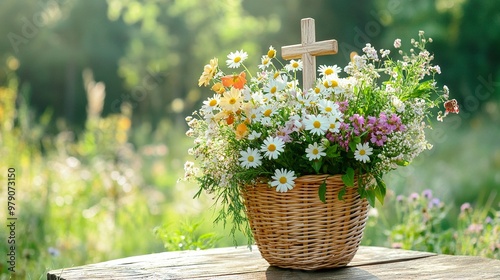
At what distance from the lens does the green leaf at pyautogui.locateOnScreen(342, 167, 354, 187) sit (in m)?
1.87

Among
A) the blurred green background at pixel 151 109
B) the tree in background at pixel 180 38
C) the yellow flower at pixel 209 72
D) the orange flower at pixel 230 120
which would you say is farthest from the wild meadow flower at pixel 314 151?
the tree in background at pixel 180 38

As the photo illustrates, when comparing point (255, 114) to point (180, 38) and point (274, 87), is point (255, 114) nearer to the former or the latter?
point (274, 87)

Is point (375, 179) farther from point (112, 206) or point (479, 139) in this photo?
point (479, 139)

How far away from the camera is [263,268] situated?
85.9 inches

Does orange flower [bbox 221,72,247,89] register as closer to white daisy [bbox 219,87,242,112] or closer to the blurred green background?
white daisy [bbox 219,87,242,112]

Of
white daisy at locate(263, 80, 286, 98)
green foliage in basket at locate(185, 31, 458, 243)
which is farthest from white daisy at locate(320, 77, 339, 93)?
white daisy at locate(263, 80, 286, 98)

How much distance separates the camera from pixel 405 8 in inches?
312

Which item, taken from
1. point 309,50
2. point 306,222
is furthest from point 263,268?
point 309,50

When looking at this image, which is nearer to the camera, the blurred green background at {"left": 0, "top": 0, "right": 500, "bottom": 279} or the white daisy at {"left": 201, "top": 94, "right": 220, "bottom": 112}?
the white daisy at {"left": 201, "top": 94, "right": 220, "bottom": 112}

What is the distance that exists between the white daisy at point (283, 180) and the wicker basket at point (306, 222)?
0.05m

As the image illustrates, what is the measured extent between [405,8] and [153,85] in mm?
7074

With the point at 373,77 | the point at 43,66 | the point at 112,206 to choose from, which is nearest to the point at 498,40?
the point at 112,206

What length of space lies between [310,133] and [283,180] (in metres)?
0.15

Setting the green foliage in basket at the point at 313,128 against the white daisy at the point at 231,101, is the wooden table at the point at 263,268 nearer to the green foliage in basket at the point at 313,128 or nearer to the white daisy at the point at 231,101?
the green foliage in basket at the point at 313,128
